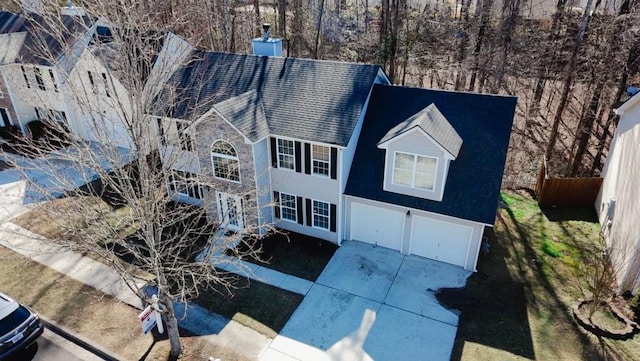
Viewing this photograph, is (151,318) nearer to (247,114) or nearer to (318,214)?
(318,214)

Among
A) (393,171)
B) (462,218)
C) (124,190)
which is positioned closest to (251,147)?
(393,171)

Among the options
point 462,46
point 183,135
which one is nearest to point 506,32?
point 462,46

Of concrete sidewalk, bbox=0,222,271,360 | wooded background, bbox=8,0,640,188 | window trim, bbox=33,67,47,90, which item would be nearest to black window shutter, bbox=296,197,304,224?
concrete sidewalk, bbox=0,222,271,360

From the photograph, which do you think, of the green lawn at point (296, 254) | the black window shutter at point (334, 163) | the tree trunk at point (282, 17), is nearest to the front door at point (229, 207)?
the green lawn at point (296, 254)

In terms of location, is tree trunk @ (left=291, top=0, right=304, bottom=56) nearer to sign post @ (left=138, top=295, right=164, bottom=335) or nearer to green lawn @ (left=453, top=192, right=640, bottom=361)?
green lawn @ (left=453, top=192, right=640, bottom=361)

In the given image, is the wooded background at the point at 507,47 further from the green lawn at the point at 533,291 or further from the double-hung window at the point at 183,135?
the double-hung window at the point at 183,135

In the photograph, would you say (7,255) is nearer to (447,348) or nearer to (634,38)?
(447,348)
